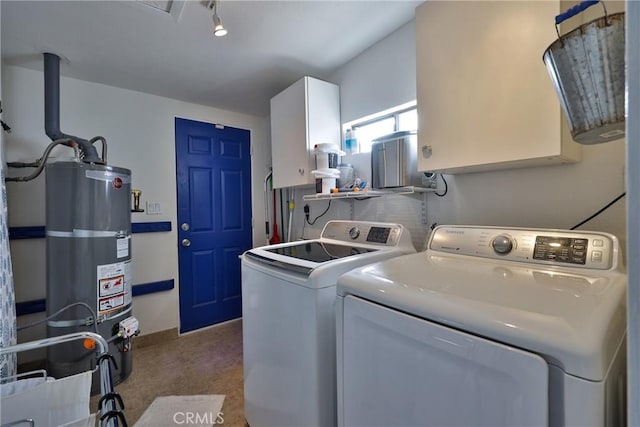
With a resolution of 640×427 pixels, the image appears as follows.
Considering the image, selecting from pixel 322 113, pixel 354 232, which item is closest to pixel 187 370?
pixel 354 232

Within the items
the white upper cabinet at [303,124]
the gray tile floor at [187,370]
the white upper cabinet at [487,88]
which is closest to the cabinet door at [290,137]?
the white upper cabinet at [303,124]

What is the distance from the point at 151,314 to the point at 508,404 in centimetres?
294

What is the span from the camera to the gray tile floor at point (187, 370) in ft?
6.05

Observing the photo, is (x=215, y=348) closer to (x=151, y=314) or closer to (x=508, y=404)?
(x=151, y=314)

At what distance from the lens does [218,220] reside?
3.04 m

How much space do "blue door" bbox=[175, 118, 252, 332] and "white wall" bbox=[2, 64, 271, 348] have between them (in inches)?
3.6

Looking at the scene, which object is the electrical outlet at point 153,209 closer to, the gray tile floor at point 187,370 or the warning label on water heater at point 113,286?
the warning label on water heater at point 113,286

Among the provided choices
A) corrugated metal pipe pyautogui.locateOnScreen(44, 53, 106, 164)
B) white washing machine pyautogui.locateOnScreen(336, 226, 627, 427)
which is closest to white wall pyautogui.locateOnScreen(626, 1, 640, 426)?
white washing machine pyautogui.locateOnScreen(336, 226, 627, 427)

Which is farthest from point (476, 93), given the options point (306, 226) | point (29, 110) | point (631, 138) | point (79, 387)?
point (29, 110)

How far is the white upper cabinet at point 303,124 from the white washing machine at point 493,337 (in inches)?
51.0

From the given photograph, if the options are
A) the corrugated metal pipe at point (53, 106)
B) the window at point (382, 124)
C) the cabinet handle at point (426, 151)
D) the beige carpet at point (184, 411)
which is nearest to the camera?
the cabinet handle at point (426, 151)

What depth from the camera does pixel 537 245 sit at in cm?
102

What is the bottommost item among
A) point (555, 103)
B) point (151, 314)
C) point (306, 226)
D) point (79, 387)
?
point (151, 314)

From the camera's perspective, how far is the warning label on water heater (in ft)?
6.32
